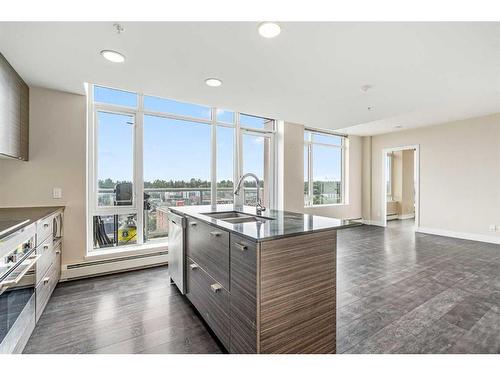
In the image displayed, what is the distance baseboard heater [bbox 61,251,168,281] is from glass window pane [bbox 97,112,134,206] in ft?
2.71

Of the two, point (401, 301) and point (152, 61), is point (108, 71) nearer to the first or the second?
point (152, 61)

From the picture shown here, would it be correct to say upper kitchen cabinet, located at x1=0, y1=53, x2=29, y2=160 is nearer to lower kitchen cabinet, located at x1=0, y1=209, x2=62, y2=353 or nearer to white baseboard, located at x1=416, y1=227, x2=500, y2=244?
lower kitchen cabinet, located at x1=0, y1=209, x2=62, y2=353

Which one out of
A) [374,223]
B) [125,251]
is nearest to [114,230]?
[125,251]

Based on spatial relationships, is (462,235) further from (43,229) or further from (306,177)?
(43,229)

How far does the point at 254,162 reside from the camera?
5.23m

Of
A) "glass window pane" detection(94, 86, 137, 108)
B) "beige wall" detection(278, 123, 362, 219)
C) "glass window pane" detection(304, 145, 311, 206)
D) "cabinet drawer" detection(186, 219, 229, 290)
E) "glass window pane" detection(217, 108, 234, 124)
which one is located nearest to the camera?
"cabinet drawer" detection(186, 219, 229, 290)

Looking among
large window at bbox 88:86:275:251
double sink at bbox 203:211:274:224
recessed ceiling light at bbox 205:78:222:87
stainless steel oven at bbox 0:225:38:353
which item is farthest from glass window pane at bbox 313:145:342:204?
stainless steel oven at bbox 0:225:38:353

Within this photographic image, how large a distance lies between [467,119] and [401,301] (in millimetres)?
5008

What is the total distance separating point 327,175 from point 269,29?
5389 mm

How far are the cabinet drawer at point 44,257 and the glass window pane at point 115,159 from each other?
1.12m

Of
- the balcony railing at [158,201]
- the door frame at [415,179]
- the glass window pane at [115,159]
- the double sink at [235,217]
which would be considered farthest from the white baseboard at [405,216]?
the glass window pane at [115,159]

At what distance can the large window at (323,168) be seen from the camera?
636cm

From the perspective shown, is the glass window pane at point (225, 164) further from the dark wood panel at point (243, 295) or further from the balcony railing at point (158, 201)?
the dark wood panel at point (243, 295)

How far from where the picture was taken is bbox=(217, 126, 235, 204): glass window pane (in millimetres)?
4609
